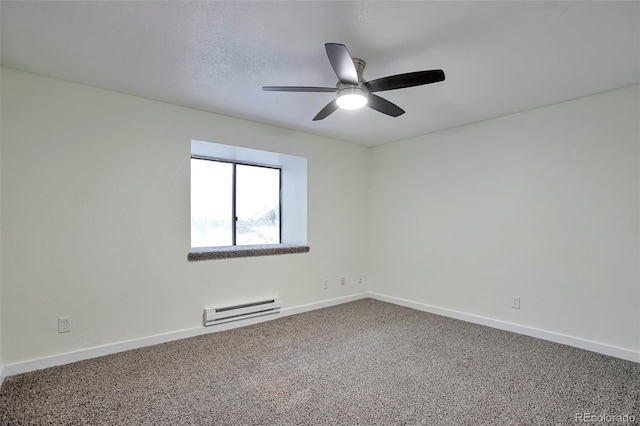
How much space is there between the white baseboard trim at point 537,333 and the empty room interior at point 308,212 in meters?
0.02

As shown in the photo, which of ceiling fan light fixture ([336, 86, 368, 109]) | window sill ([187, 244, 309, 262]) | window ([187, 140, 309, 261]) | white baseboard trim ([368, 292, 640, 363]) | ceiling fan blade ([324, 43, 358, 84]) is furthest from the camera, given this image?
window ([187, 140, 309, 261])

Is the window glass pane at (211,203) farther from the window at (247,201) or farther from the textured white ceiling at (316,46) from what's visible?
the textured white ceiling at (316,46)

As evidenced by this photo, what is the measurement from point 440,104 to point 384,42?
4.20 ft

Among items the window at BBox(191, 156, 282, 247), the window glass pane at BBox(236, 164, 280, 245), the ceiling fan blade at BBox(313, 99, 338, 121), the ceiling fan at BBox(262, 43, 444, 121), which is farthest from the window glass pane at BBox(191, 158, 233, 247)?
the ceiling fan at BBox(262, 43, 444, 121)

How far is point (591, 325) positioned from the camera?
279 centimetres

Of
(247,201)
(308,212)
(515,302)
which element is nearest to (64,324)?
(247,201)

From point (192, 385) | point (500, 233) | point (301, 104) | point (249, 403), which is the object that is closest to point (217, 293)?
point (192, 385)

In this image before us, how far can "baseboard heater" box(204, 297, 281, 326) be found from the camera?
3205 millimetres

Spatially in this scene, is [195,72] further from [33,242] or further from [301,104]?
[33,242]

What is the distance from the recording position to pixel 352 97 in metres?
2.13

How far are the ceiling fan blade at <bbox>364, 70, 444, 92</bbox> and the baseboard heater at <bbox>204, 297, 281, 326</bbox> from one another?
252cm

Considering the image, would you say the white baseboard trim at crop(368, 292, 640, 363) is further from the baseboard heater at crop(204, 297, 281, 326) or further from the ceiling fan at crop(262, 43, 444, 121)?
the ceiling fan at crop(262, 43, 444, 121)

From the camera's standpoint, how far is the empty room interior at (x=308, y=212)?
6.11ft

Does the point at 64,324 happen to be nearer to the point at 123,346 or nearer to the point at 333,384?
the point at 123,346
